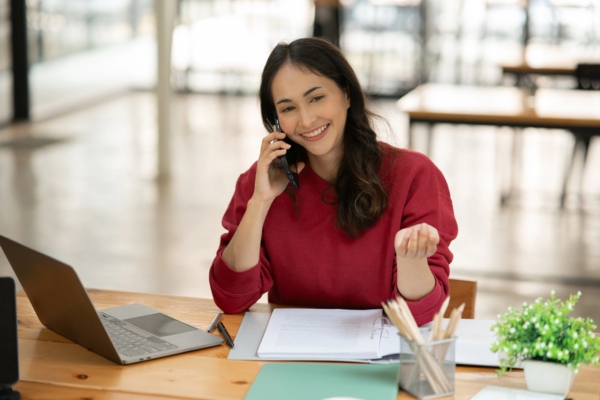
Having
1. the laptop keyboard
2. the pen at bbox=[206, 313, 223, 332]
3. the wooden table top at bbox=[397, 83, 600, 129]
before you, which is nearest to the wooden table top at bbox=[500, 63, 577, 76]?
the wooden table top at bbox=[397, 83, 600, 129]

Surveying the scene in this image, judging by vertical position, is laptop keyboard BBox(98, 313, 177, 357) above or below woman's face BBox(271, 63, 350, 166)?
below

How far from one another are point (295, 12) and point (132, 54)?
7.02 feet

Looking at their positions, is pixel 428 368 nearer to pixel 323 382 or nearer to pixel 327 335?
pixel 323 382

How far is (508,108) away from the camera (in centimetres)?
424

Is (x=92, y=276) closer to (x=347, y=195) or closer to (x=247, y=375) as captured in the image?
(x=347, y=195)

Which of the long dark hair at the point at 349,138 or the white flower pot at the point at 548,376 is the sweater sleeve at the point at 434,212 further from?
the white flower pot at the point at 548,376

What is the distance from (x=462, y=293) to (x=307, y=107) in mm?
558

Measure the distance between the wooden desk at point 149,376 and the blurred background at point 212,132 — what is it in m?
0.84

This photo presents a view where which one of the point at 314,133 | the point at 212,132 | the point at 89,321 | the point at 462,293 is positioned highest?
the point at 314,133

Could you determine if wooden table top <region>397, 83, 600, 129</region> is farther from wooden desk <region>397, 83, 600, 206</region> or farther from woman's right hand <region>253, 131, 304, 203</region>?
woman's right hand <region>253, 131, 304, 203</region>

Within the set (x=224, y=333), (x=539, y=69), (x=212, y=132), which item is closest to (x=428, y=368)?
(x=224, y=333)

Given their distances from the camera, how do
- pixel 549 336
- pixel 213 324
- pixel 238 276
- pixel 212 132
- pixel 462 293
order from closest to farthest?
pixel 549 336
pixel 213 324
pixel 238 276
pixel 462 293
pixel 212 132

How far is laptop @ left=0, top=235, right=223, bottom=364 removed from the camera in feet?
4.64

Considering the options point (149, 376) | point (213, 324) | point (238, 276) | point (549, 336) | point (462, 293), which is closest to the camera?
point (549, 336)
